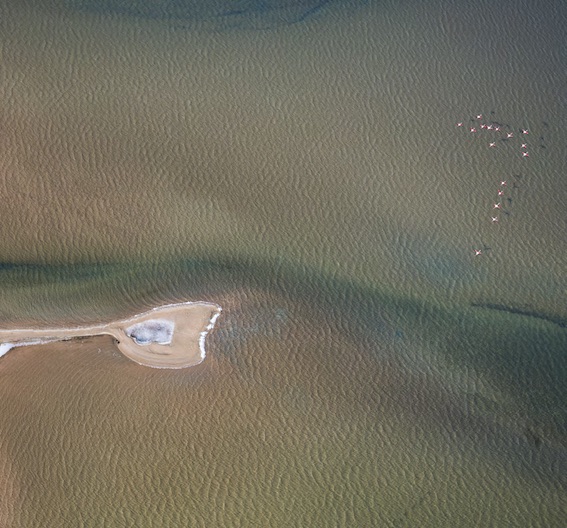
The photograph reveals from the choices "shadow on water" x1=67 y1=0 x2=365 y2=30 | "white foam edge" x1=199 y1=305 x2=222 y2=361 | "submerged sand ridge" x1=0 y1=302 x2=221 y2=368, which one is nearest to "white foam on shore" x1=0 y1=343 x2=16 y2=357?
"submerged sand ridge" x1=0 y1=302 x2=221 y2=368

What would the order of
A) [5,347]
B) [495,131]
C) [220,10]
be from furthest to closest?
1. [220,10]
2. [495,131]
3. [5,347]

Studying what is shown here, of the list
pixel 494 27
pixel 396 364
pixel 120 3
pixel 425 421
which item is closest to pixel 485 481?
pixel 425 421

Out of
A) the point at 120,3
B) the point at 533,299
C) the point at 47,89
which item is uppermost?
the point at 120,3

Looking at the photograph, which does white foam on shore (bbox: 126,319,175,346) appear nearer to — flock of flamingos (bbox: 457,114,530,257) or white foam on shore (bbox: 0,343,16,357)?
white foam on shore (bbox: 0,343,16,357)

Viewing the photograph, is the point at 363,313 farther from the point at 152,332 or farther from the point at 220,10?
the point at 220,10

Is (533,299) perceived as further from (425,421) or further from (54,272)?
(54,272)

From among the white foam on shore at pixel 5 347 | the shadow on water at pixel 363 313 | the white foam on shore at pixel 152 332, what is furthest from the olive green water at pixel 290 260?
the white foam on shore at pixel 152 332

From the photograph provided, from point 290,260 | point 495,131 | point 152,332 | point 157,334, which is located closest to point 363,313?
point 290,260
